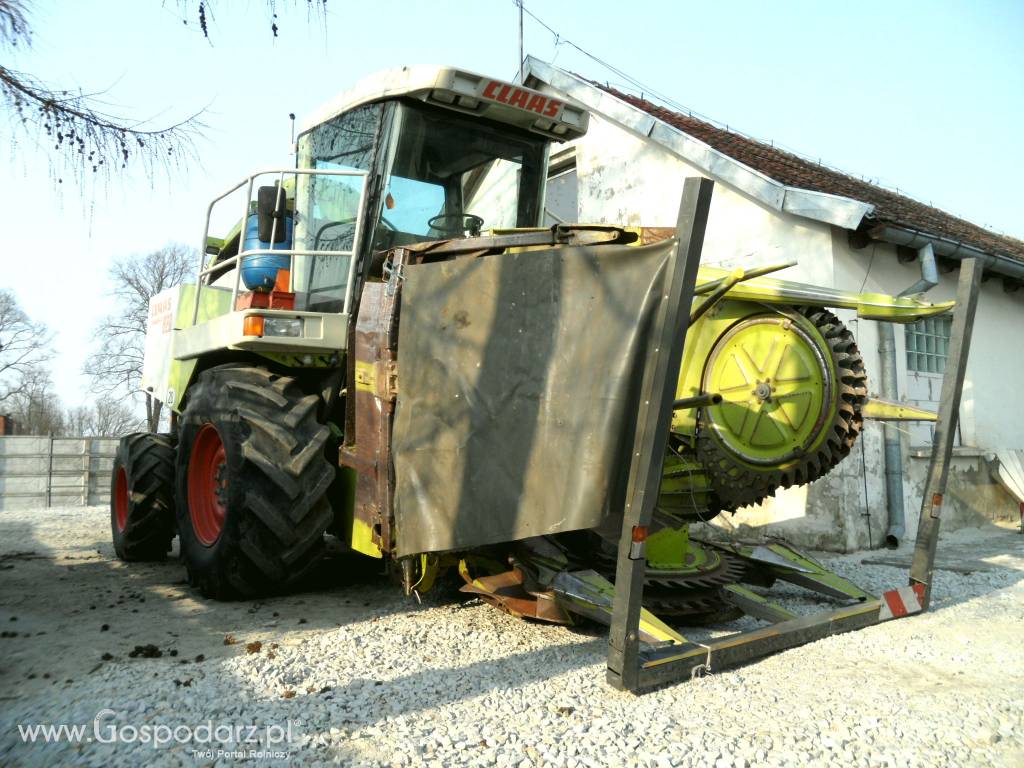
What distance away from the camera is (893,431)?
26.3 ft

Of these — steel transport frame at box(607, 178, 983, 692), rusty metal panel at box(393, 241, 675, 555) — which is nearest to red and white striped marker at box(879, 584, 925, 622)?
steel transport frame at box(607, 178, 983, 692)

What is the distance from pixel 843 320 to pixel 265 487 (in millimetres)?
5818

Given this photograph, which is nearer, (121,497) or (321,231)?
(321,231)

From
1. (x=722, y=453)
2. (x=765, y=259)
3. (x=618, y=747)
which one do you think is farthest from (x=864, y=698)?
(x=765, y=259)

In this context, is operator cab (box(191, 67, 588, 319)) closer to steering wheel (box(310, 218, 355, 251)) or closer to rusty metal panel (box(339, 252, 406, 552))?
steering wheel (box(310, 218, 355, 251))

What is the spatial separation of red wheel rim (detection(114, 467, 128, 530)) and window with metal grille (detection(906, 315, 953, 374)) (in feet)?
26.9

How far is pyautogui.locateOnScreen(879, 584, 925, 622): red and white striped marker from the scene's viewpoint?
4.34m

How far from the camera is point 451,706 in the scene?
9.82ft

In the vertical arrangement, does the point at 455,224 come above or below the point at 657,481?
above

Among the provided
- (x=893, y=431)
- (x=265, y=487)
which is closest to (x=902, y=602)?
(x=265, y=487)

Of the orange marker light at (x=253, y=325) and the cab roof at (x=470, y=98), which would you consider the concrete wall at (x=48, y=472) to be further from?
the orange marker light at (x=253, y=325)

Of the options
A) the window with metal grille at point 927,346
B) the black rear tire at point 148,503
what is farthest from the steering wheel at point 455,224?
the window with metal grille at point 927,346

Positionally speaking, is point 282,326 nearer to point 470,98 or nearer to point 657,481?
point 470,98

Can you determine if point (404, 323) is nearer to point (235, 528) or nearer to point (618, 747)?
point (235, 528)
